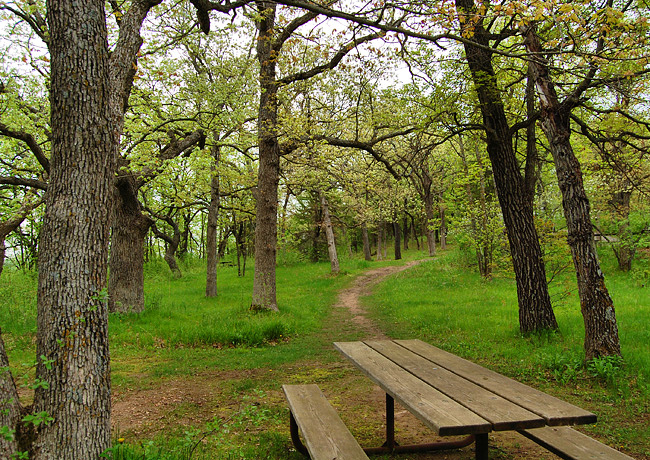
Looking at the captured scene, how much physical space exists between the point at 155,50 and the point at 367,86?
221 inches

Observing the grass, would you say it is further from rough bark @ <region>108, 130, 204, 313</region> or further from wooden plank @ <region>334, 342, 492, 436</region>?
wooden plank @ <region>334, 342, 492, 436</region>

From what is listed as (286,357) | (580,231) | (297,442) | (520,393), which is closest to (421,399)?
(520,393)

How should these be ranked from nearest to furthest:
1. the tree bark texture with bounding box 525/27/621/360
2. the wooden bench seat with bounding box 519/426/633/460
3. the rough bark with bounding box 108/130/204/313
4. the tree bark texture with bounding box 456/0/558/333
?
1. the wooden bench seat with bounding box 519/426/633/460
2. the tree bark texture with bounding box 525/27/621/360
3. the tree bark texture with bounding box 456/0/558/333
4. the rough bark with bounding box 108/130/204/313

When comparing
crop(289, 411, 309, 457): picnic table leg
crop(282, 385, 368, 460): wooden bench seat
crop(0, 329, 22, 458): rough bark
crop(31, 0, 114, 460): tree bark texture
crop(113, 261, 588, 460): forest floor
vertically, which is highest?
crop(31, 0, 114, 460): tree bark texture

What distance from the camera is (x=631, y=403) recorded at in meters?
5.03

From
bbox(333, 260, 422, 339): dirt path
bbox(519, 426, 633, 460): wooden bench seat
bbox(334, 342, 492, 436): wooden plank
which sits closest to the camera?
bbox(334, 342, 492, 436): wooden plank

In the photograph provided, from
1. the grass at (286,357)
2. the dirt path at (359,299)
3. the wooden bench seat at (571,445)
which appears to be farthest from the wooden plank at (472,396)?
the dirt path at (359,299)

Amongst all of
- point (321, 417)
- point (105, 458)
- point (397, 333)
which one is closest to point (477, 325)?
point (397, 333)

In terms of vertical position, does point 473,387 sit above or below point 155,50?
below

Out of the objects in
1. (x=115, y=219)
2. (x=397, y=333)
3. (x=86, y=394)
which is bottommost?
(x=397, y=333)

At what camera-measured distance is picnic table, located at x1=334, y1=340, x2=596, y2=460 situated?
240 cm

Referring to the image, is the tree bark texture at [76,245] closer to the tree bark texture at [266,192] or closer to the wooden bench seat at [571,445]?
the wooden bench seat at [571,445]

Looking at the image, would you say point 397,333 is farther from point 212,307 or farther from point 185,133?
point 185,133

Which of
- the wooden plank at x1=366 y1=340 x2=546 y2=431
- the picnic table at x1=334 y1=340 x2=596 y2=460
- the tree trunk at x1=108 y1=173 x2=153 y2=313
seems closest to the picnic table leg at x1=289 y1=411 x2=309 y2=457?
the picnic table at x1=334 y1=340 x2=596 y2=460
